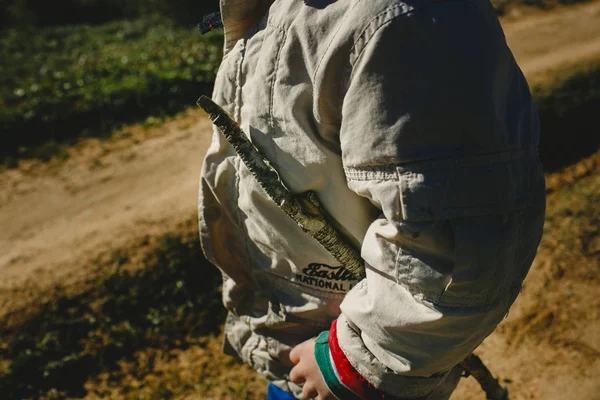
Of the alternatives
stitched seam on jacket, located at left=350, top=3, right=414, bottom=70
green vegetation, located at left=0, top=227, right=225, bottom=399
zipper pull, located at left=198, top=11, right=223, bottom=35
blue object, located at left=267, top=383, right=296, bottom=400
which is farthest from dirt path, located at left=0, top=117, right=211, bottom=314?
stitched seam on jacket, located at left=350, top=3, right=414, bottom=70

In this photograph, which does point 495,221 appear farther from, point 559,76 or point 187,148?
point 559,76

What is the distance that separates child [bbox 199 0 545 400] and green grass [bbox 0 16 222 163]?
19.6 ft

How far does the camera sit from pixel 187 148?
636 cm

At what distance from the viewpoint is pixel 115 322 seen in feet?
13.2

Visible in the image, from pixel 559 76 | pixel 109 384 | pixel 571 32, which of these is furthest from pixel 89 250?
pixel 571 32

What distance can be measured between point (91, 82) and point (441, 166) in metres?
7.94

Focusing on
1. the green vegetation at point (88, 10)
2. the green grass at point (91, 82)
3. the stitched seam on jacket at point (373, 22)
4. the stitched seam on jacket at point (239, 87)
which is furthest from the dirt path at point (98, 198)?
the green vegetation at point (88, 10)

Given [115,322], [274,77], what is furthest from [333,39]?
[115,322]

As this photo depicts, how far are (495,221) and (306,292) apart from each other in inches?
25.6

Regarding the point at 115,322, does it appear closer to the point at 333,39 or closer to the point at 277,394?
the point at 277,394

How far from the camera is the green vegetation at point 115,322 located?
3.70 m

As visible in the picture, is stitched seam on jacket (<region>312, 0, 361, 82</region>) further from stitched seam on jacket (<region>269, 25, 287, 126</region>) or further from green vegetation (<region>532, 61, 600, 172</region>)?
green vegetation (<region>532, 61, 600, 172</region>)

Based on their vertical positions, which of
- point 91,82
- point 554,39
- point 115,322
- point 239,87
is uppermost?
point 239,87

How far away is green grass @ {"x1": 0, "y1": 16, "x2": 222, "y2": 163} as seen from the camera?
268 inches
